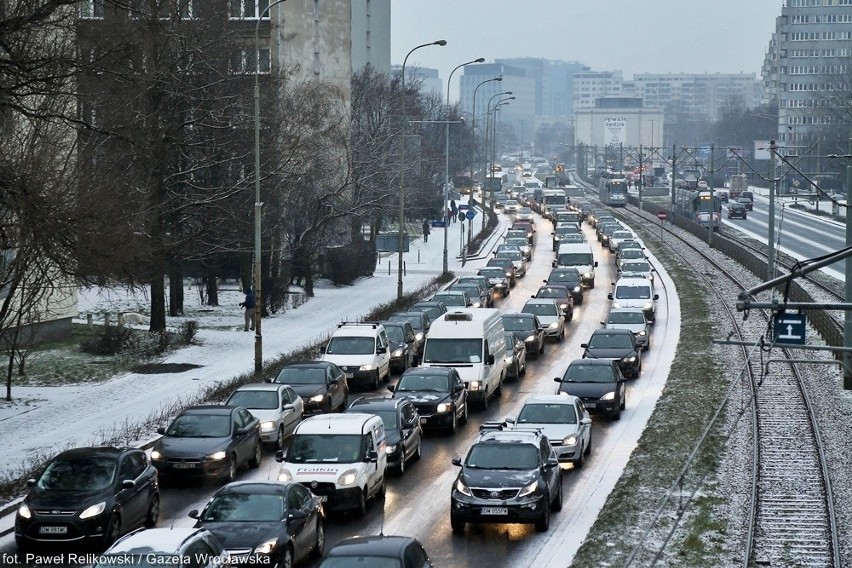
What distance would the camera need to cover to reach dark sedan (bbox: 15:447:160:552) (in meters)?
19.2

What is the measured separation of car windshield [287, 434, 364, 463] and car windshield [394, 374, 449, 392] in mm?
7333

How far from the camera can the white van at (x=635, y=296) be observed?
49594 millimetres

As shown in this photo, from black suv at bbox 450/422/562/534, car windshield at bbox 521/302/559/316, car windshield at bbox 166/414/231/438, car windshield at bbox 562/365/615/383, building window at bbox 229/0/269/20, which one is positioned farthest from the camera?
building window at bbox 229/0/269/20

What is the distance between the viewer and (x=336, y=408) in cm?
3197

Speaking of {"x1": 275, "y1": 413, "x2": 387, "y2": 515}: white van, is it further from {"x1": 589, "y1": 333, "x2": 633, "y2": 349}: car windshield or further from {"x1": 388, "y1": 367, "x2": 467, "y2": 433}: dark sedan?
{"x1": 589, "y1": 333, "x2": 633, "y2": 349}: car windshield

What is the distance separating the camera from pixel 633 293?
50.2 m

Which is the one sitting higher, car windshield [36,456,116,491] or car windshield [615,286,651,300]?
car windshield [615,286,651,300]

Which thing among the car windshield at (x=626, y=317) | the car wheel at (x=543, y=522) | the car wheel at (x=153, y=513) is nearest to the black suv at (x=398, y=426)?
the car wheel at (x=543, y=522)

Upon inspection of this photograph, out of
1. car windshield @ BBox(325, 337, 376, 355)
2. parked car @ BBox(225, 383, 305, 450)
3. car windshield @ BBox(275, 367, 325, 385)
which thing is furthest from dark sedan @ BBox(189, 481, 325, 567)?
car windshield @ BBox(325, 337, 376, 355)

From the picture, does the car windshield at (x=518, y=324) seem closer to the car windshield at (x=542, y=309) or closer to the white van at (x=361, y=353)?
the car windshield at (x=542, y=309)

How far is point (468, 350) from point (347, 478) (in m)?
11.9

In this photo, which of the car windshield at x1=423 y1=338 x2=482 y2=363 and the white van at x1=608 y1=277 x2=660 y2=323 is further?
the white van at x1=608 y1=277 x2=660 y2=323

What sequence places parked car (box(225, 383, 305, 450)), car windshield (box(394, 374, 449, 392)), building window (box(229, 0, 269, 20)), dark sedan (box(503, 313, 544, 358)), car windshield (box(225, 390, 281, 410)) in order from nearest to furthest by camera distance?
parked car (box(225, 383, 305, 450)) → car windshield (box(225, 390, 281, 410)) → car windshield (box(394, 374, 449, 392)) → dark sedan (box(503, 313, 544, 358)) → building window (box(229, 0, 269, 20))

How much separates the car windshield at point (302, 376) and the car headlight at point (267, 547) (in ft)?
46.2
